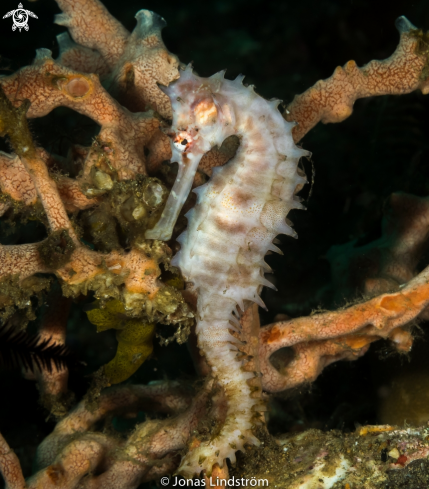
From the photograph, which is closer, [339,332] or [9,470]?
[9,470]

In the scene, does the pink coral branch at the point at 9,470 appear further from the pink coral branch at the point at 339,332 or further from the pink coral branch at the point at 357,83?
the pink coral branch at the point at 357,83

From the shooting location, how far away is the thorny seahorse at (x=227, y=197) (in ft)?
6.21

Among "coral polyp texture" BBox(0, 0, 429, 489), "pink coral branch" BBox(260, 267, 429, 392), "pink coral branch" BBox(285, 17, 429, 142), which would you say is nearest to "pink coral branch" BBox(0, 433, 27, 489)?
"coral polyp texture" BBox(0, 0, 429, 489)

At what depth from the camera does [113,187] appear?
2.03 metres

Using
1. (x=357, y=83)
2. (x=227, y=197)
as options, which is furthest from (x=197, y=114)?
(x=357, y=83)

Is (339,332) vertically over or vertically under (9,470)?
over

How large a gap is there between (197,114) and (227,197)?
1.49 feet

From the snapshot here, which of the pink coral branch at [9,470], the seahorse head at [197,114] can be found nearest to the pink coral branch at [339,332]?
the seahorse head at [197,114]

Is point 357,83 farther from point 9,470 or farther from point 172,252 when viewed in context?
point 9,470

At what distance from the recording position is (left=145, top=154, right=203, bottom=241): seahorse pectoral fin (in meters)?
1.93


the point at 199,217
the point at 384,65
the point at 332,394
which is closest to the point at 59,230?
the point at 199,217

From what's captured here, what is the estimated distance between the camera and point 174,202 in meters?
1.94

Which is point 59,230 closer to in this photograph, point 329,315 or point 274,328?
point 274,328

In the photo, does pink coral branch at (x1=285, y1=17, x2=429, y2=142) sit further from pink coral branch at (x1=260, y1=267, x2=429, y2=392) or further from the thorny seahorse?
pink coral branch at (x1=260, y1=267, x2=429, y2=392)
